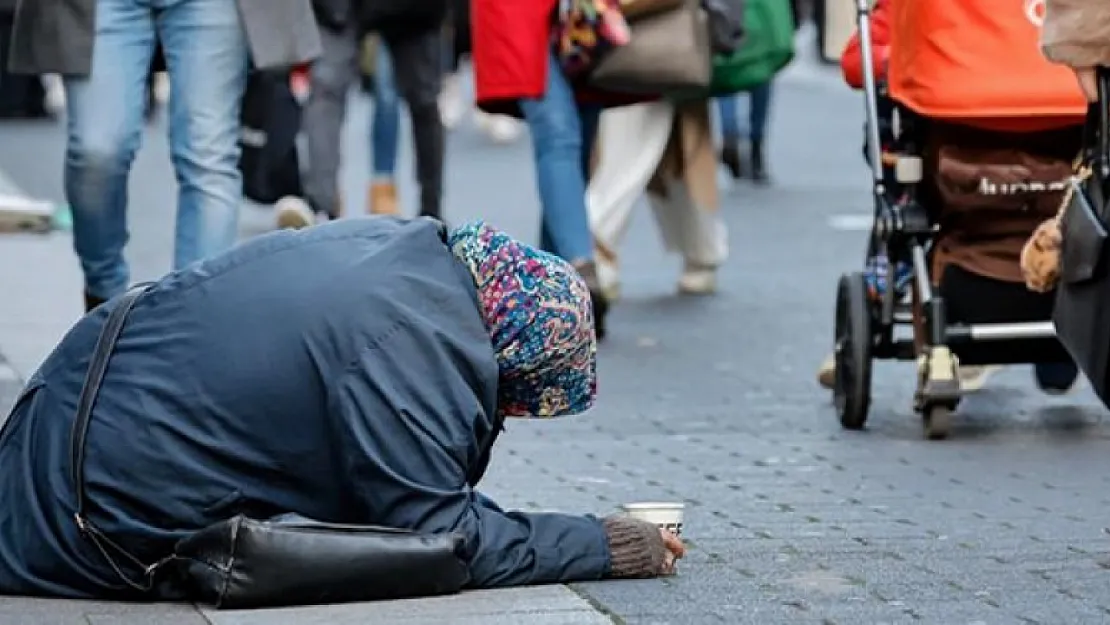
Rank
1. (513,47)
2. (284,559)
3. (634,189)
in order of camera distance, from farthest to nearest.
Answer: (634,189), (513,47), (284,559)

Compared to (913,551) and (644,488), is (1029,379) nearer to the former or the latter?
(644,488)

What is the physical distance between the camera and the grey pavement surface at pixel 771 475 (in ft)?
15.6

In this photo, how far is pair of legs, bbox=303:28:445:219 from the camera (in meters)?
10.9

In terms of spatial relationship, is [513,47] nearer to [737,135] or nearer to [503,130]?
[737,135]

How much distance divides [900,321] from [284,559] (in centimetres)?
→ 295

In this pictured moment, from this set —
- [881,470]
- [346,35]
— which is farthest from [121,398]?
[346,35]

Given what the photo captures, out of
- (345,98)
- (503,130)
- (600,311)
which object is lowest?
(503,130)

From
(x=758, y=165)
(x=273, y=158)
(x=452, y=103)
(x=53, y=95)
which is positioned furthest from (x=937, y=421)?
(x=53, y=95)

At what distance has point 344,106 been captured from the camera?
11086 millimetres

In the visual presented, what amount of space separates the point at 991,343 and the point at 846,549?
1.72 meters

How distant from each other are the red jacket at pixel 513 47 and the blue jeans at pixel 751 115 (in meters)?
6.29

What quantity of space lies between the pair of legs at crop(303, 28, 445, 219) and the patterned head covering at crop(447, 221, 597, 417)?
240 inches

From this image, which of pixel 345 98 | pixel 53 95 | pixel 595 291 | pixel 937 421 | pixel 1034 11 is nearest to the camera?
pixel 1034 11

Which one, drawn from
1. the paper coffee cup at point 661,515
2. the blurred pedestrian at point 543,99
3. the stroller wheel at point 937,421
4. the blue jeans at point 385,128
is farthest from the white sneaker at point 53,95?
the paper coffee cup at point 661,515
